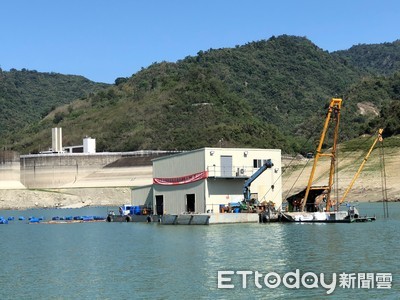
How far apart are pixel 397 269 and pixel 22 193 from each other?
13212 cm

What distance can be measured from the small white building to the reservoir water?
618 centimetres

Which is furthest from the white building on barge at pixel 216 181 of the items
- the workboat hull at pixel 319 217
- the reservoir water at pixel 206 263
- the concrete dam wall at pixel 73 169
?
the concrete dam wall at pixel 73 169

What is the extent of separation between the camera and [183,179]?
73.4m

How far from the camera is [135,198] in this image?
86.9m

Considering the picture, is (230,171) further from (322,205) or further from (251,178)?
(322,205)

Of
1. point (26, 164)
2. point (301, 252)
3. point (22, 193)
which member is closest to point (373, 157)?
point (22, 193)

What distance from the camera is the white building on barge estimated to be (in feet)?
231

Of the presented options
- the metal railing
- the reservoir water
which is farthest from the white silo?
the reservoir water

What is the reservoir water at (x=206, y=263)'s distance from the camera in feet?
109

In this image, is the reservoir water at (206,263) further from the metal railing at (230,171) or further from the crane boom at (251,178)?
the metal railing at (230,171)

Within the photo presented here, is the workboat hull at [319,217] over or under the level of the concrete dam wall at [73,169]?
under

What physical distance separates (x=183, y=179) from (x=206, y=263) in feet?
105

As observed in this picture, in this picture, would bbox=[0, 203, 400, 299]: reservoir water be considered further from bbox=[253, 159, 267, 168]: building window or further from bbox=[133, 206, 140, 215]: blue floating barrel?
bbox=[133, 206, 140, 215]: blue floating barrel

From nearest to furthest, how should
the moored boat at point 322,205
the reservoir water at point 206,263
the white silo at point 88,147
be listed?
the reservoir water at point 206,263 < the moored boat at point 322,205 < the white silo at point 88,147
